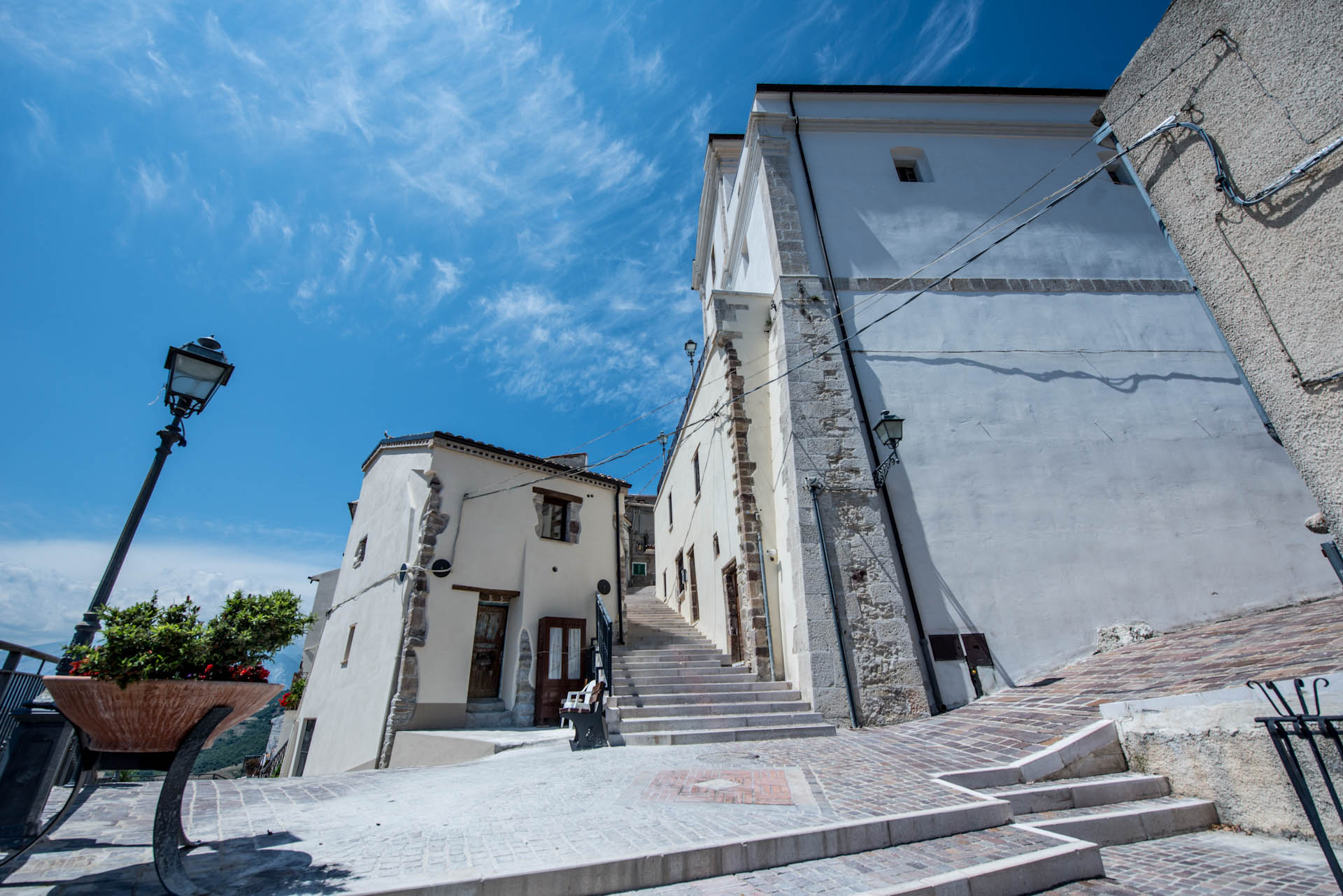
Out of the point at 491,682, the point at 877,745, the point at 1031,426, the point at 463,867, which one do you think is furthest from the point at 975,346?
the point at 491,682

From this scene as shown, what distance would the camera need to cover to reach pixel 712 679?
352 inches

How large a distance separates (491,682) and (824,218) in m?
11.1

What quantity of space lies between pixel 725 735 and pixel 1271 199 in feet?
22.0

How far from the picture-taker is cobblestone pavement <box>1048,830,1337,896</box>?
2.57 m

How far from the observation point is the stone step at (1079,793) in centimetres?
364

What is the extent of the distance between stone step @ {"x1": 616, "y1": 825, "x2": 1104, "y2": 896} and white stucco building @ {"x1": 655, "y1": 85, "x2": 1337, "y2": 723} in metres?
4.64

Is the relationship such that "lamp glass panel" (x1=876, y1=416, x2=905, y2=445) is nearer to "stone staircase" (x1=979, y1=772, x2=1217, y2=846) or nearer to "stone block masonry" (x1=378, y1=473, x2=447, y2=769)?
"stone staircase" (x1=979, y1=772, x2=1217, y2=846)

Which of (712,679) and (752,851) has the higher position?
(712,679)

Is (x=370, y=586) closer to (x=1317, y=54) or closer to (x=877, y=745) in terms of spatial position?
(x=877, y=745)

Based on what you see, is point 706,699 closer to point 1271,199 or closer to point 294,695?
point 1271,199

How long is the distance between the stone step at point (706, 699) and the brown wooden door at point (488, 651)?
4.23m

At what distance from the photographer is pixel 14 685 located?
2.94 m

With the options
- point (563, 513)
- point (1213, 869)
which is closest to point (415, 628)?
point (563, 513)

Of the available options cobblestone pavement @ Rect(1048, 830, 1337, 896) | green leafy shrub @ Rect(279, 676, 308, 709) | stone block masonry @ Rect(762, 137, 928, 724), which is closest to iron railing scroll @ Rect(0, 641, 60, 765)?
cobblestone pavement @ Rect(1048, 830, 1337, 896)
